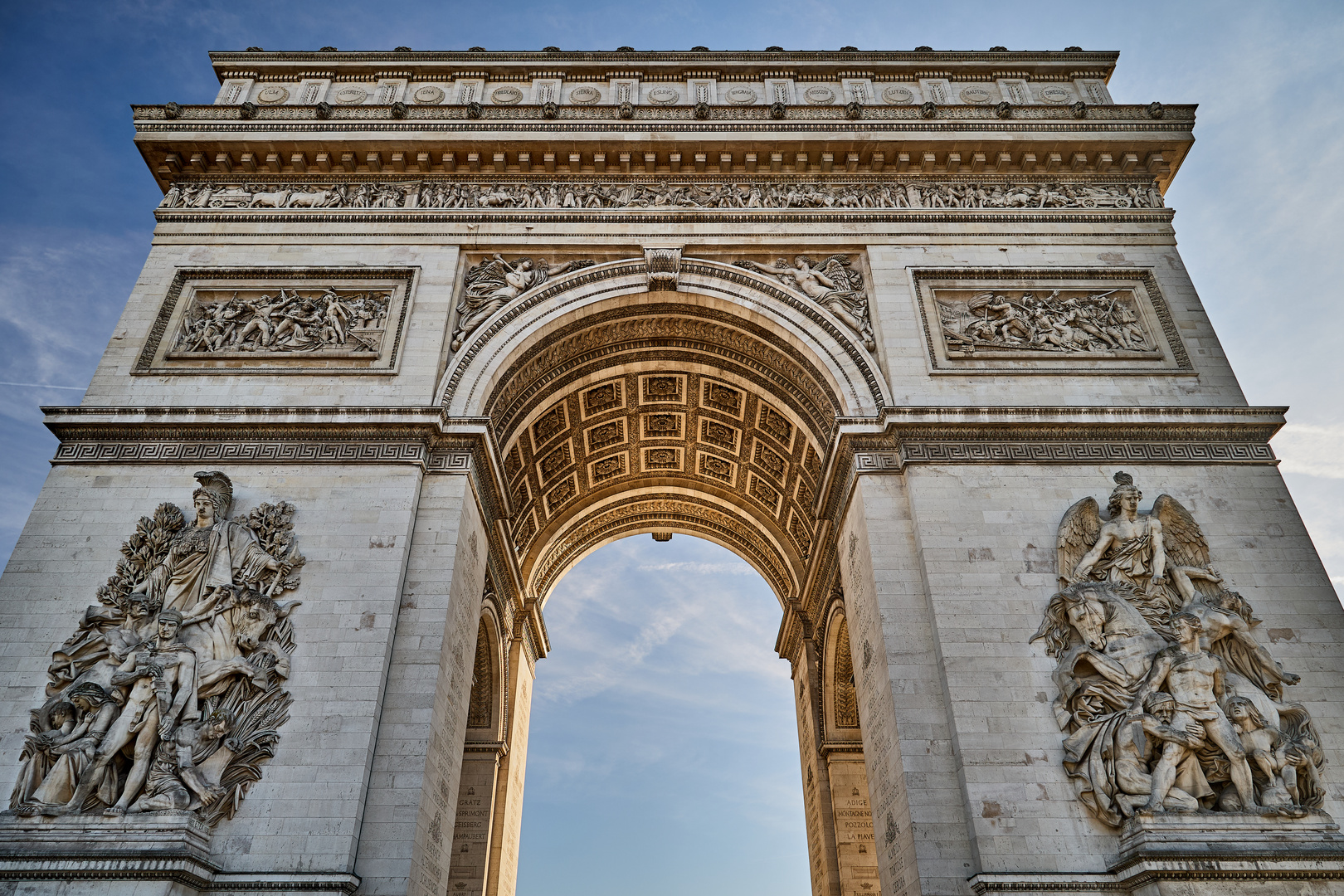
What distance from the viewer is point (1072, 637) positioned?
11211 millimetres

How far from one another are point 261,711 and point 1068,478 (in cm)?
1124

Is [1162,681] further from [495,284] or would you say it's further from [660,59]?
[660,59]

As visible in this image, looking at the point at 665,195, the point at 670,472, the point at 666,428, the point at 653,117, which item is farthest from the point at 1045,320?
the point at 670,472

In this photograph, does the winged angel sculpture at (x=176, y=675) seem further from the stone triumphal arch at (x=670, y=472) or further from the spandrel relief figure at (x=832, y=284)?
the spandrel relief figure at (x=832, y=284)

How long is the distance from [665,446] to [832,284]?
5.85 m

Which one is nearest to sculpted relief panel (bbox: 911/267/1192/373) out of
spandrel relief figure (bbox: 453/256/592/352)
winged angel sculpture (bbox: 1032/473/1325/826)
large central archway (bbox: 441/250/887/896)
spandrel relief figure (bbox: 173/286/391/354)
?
large central archway (bbox: 441/250/887/896)

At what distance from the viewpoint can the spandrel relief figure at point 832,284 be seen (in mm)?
14602

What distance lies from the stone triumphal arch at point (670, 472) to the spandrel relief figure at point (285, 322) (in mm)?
83

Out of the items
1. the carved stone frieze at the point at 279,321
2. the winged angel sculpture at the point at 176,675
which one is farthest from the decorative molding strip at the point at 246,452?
the carved stone frieze at the point at 279,321

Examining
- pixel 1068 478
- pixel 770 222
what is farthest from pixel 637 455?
pixel 1068 478

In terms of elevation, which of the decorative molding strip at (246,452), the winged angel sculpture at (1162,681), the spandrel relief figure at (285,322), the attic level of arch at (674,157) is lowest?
the winged angel sculpture at (1162,681)

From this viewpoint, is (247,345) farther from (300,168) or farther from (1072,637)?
(1072,637)

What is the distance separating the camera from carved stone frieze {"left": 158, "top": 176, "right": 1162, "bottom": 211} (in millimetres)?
15750

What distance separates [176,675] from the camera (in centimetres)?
1043
